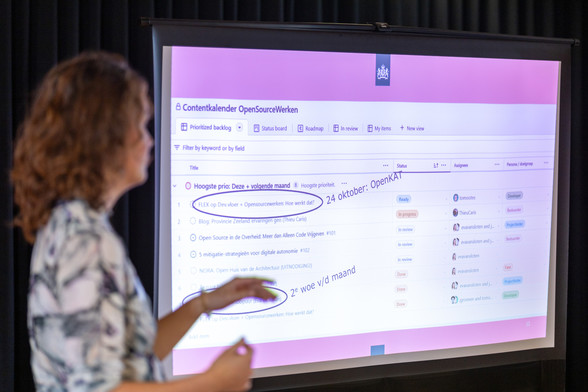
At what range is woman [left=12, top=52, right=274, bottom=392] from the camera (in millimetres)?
974

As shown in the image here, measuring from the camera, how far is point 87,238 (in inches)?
39.2

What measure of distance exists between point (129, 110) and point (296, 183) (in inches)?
57.9

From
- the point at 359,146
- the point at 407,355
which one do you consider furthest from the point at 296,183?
the point at 407,355

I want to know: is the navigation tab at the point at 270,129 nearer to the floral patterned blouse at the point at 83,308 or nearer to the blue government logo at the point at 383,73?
the blue government logo at the point at 383,73

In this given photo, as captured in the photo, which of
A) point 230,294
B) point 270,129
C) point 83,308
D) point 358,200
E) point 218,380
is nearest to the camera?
point 83,308

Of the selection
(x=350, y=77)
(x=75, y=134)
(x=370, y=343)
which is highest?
(x=350, y=77)

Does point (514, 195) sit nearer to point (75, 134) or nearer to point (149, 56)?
point (149, 56)

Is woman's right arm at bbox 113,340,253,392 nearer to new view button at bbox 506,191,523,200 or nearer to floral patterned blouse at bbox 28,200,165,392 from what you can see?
floral patterned blouse at bbox 28,200,165,392

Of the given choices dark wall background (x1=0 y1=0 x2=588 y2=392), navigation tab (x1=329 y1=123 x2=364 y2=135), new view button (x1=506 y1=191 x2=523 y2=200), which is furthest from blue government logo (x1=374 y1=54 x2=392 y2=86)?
new view button (x1=506 y1=191 x2=523 y2=200)

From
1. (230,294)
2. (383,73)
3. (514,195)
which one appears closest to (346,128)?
(383,73)

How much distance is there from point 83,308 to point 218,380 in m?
0.26

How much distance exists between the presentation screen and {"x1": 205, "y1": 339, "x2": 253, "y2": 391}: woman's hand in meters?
1.30

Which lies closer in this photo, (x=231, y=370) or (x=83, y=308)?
(x=83, y=308)

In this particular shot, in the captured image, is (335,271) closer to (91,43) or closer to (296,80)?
(296,80)
